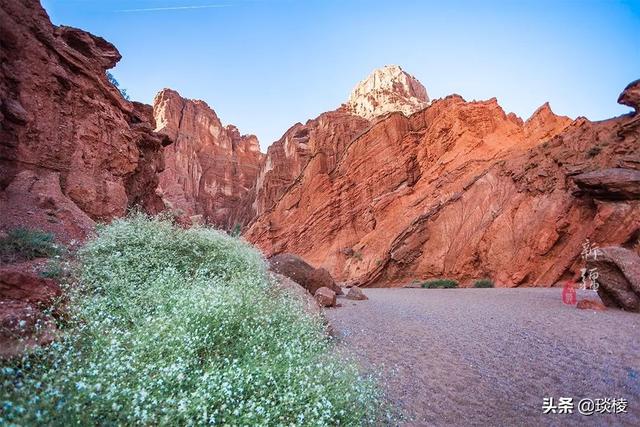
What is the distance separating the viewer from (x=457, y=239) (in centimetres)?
2744

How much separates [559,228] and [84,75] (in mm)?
27299

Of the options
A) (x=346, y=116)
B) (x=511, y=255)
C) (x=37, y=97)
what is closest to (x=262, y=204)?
(x=346, y=116)

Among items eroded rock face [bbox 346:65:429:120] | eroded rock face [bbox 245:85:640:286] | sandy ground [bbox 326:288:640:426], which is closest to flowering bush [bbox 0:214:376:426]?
sandy ground [bbox 326:288:640:426]

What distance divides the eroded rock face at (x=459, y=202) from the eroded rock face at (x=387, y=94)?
107ft

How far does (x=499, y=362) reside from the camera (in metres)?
5.96

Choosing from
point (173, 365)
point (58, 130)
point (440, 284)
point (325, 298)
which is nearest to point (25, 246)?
point (173, 365)

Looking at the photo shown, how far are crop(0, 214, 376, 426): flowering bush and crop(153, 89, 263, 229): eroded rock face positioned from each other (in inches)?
2580

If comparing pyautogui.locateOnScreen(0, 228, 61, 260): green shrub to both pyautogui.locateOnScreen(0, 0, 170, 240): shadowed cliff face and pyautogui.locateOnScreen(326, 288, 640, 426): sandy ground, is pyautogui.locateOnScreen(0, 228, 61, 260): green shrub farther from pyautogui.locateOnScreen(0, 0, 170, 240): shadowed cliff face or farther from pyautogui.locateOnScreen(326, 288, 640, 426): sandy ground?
pyautogui.locateOnScreen(326, 288, 640, 426): sandy ground

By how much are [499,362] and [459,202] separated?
82.3ft

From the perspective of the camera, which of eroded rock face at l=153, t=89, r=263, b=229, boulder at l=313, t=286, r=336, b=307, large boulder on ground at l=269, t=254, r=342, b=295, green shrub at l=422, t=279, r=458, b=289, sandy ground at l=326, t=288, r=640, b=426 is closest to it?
sandy ground at l=326, t=288, r=640, b=426

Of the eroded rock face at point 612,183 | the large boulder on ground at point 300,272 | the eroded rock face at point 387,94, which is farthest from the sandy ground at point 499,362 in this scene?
the eroded rock face at point 387,94

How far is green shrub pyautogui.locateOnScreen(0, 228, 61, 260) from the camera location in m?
6.83

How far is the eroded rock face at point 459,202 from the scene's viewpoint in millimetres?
21594

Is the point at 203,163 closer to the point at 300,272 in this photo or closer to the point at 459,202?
the point at 459,202
